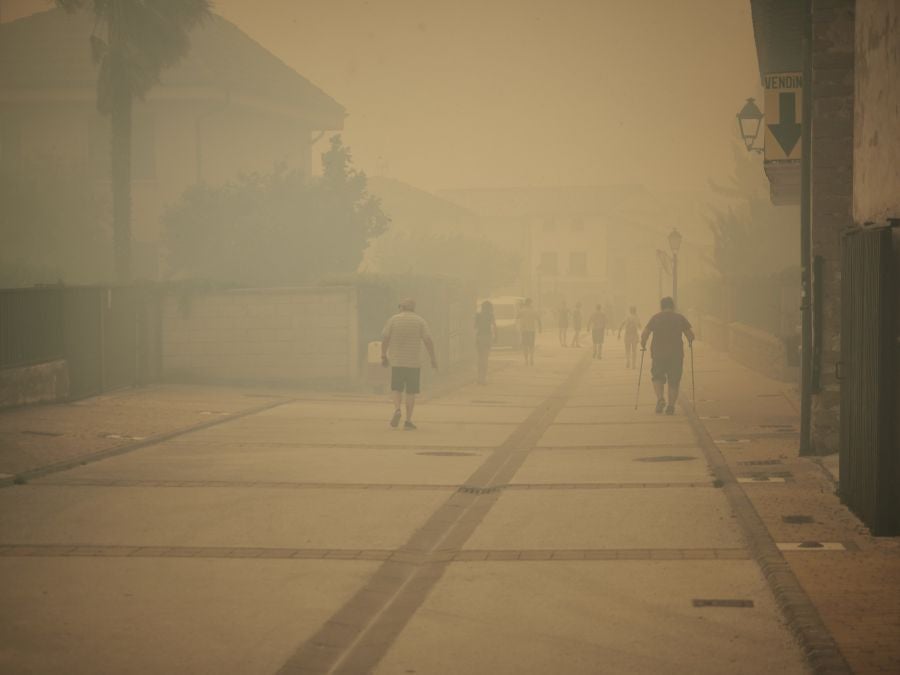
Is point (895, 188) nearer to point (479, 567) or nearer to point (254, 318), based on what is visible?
point (479, 567)

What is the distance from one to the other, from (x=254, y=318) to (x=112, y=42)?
7.68 meters

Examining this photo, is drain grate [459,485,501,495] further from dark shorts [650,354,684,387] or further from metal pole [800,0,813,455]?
dark shorts [650,354,684,387]

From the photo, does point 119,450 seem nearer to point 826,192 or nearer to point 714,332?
point 826,192

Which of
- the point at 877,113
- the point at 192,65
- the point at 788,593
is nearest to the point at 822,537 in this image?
the point at 788,593

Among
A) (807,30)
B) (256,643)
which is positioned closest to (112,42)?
(807,30)

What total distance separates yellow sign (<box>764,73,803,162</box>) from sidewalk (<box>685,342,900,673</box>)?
370 centimetres

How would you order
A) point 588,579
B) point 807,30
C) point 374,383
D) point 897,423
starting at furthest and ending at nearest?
1. point 374,383
2. point 807,30
3. point 897,423
4. point 588,579

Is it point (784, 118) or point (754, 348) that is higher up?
point (784, 118)

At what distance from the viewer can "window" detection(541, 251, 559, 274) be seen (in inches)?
4471

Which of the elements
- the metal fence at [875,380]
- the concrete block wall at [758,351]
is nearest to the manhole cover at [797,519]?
the metal fence at [875,380]

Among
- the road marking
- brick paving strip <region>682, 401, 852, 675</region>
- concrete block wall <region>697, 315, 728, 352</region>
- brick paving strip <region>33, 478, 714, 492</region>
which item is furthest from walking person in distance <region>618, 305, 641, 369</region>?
the road marking

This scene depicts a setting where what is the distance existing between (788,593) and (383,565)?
2.68 meters

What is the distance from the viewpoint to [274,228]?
33312 mm

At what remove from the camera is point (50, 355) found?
21594mm
